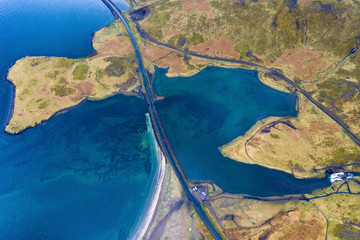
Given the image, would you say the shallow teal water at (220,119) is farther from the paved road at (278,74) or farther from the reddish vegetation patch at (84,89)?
the reddish vegetation patch at (84,89)

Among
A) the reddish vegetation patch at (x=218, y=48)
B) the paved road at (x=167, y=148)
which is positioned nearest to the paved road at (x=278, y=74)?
the reddish vegetation patch at (x=218, y=48)

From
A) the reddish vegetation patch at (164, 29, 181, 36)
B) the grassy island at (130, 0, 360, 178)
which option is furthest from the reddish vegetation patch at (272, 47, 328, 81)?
the reddish vegetation patch at (164, 29, 181, 36)

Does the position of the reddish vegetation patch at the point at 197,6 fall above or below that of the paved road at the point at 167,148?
above

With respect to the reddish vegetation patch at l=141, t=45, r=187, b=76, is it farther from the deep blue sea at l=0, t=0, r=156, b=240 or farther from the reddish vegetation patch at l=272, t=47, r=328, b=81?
the reddish vegetation patch at l=272, t=47, r=328, b=81

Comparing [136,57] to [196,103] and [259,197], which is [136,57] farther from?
[259,197]

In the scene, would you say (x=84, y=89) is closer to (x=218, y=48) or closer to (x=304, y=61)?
(x=218, y=48)

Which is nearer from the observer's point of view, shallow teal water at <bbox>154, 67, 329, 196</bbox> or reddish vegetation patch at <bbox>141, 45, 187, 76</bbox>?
shallow teal water at <bbox>154, 67, 329, 196</bbox>
